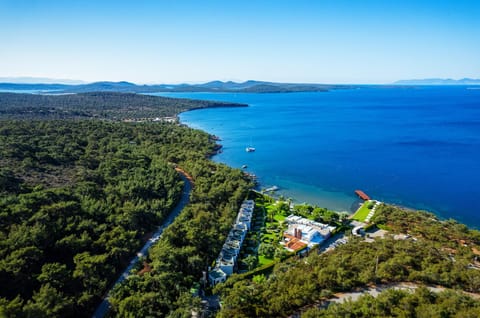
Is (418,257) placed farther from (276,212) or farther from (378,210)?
(276,212)

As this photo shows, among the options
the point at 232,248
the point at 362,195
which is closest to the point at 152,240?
the point at 232,248

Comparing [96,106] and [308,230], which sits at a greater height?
[96,106]

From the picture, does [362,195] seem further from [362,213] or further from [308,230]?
[308,230]

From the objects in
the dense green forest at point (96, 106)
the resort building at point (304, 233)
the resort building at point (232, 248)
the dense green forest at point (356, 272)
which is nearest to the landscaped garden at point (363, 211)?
the resort building at point (304, 233)

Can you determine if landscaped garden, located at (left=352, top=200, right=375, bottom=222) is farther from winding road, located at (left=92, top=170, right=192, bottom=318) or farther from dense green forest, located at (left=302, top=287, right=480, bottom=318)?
winding road, located at (left=92, top=170, right=192, bottom=318)

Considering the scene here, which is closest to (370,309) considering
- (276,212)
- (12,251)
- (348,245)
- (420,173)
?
(348,245)
